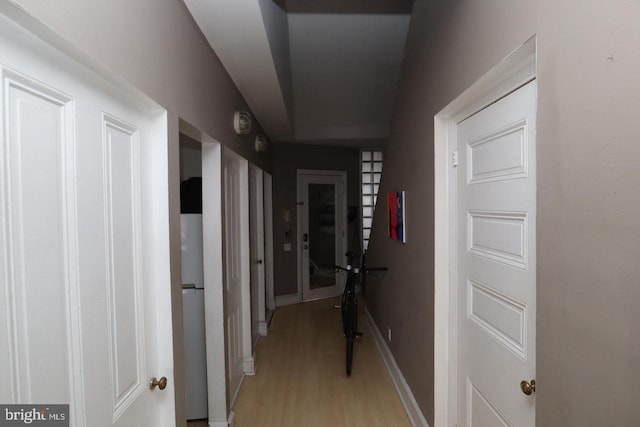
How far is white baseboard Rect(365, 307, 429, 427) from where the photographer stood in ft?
6.84

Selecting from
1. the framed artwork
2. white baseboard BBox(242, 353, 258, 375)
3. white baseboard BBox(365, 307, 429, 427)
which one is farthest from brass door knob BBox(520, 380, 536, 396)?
white baseboard BBox(242, 353, 258, 375)

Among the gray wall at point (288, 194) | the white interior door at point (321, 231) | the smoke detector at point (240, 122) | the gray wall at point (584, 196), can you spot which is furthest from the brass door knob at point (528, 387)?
the white interior door at point (321, 231)

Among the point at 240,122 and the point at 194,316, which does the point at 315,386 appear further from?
the point at 240,122

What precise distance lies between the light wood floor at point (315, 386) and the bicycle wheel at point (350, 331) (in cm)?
14

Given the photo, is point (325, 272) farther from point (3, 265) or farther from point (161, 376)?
point (3, 265)

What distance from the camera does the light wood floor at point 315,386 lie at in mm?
2303

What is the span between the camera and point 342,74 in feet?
11.9

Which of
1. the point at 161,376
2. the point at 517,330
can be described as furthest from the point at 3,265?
the point at 517,330

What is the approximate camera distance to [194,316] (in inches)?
87.0

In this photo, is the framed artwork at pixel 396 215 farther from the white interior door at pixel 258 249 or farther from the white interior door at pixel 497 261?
the white interior door at pixel 258 249

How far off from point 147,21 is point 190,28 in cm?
45

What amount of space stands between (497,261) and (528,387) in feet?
1.51

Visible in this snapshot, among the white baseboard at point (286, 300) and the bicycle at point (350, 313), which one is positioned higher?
the bicycle at point (350, 313)

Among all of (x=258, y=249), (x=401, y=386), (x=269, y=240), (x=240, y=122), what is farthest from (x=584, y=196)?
(x=269, y=240)
